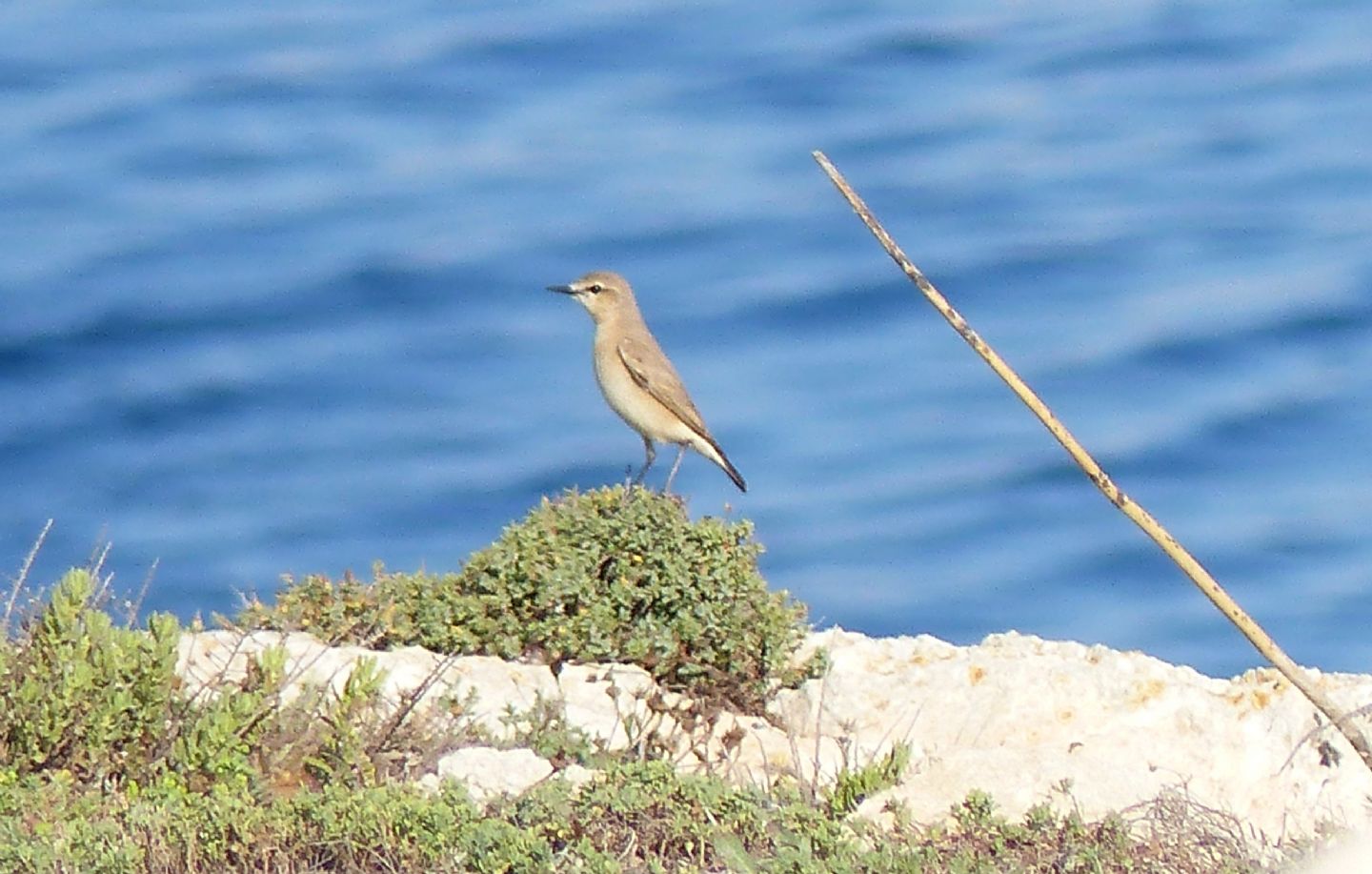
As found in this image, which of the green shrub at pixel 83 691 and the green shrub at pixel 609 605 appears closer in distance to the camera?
the green shrub at pixel 83 691

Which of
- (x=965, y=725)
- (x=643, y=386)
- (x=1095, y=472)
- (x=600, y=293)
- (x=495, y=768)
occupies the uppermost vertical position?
(x=600, y=293)

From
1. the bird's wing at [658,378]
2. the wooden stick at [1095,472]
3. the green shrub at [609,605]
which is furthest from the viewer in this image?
the bird's wing at [658,378]

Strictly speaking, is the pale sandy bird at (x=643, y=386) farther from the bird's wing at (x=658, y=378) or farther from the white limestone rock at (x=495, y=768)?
the white limestone rock at (x=495, y=768)

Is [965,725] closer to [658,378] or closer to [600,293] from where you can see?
[658,378]

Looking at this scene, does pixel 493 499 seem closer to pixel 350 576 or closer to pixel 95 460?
pixel 95 460

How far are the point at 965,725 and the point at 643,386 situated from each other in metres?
3.39

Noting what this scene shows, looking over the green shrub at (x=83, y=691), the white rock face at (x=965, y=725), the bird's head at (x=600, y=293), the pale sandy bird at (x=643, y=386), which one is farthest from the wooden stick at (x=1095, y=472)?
the bird's head at (x=600, y=293)

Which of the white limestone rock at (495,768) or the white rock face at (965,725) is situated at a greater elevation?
the white rock face at (965,725)

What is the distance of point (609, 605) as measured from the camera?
310 inches

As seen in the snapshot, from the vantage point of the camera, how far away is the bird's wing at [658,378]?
10.5 meters

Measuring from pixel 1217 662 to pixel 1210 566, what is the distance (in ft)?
5.98

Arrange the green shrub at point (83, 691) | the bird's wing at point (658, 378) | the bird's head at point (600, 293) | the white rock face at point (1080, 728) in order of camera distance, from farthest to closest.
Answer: the bird's head at point (600, 293), the bird's wing at point (658, 378), the white rock face at point (1080, 728), the green shrub at point (83, 691)

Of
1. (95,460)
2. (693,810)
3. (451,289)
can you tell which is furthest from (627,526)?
(451,289)

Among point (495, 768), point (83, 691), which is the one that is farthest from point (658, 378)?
point (83, 691)
